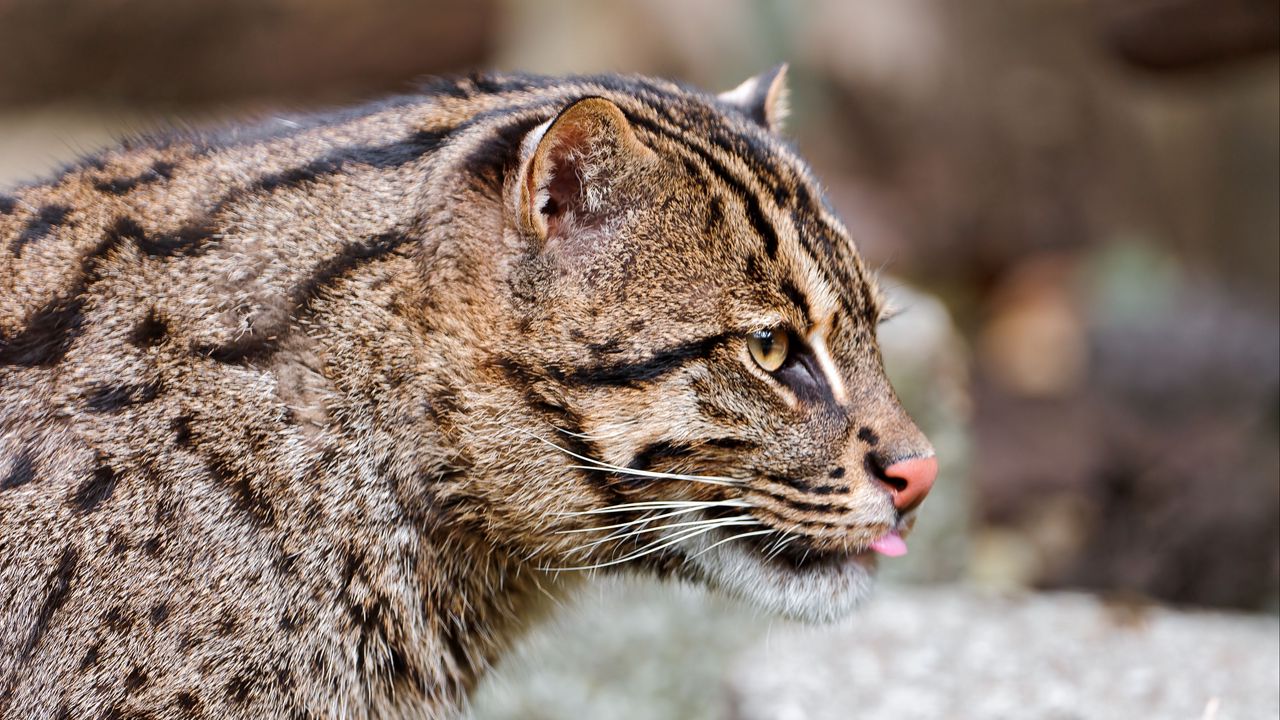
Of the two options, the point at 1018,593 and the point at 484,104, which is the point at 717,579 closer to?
the point at 484,104

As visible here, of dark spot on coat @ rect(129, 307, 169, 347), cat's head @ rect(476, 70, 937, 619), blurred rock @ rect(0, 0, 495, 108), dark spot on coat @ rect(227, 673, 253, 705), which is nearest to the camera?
dark spot on coat @ rect(227, 673, 253, 705)

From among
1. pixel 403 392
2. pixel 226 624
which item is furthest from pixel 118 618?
pixel 403 392

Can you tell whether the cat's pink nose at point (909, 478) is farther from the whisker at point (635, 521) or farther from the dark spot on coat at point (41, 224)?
the dark spot on coat at point (41, 224)

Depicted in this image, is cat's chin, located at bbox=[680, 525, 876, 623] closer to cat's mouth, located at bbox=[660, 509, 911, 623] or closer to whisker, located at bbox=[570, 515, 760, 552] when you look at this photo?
cat's mouth, located at bbox=[660, 509, 911, 623]

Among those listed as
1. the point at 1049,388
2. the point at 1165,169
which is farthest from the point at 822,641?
the point at 1165,169

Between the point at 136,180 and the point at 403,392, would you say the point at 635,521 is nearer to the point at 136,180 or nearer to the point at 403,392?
the point at 403,392

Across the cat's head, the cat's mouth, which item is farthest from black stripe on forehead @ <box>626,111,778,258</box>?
the cat's mouth

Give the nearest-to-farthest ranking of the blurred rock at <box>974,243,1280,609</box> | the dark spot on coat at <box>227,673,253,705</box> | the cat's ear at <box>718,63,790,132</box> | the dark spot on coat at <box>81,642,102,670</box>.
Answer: the dark spot on coat at <box>81,642,102,670</box>
the dark spot on coat at <box>227,673,253,705</box>
the cat's ear at <box>718,63,790,132</box>
the blurred rock at <box>974,243,1280,609</box>
